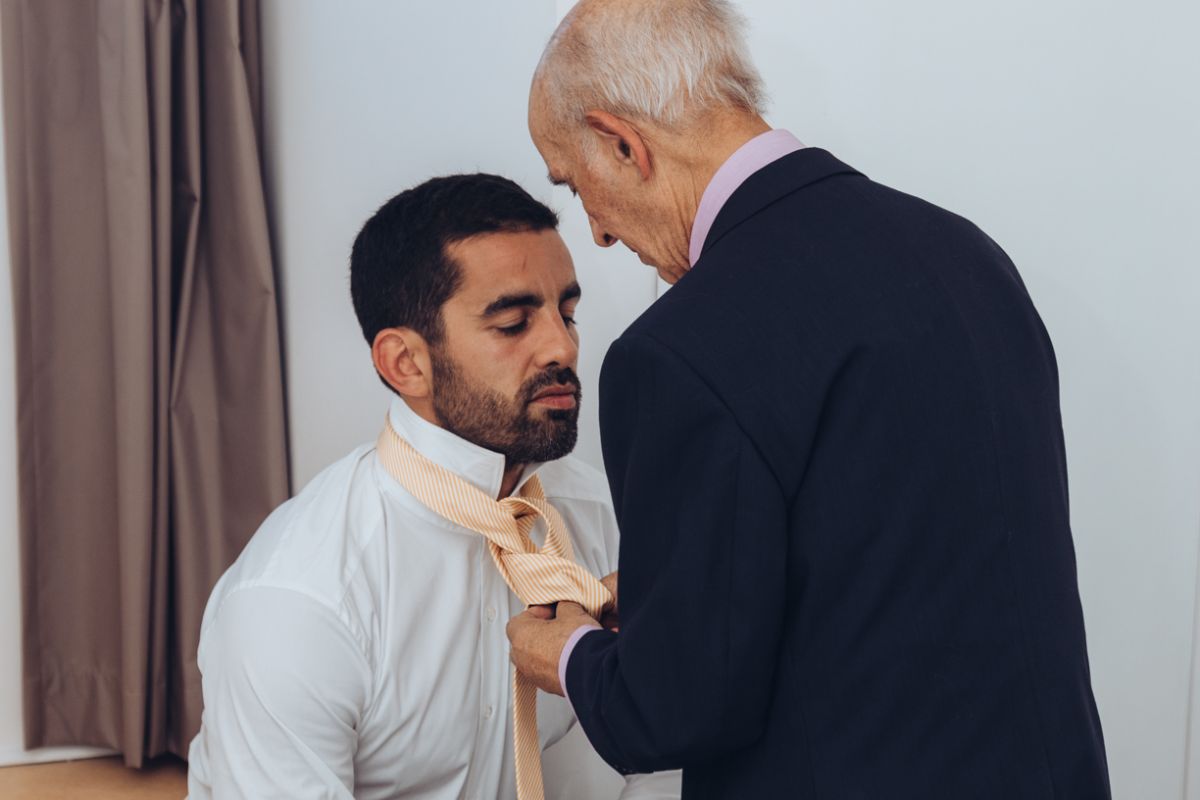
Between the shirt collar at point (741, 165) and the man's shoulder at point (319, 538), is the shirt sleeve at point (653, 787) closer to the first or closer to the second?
the man's shoulder at point (319, 538)

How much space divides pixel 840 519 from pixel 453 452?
0.64m

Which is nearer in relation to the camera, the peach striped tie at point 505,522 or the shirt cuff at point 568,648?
the shirt cuff at point 568,648

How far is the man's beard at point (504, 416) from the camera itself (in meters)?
1.47

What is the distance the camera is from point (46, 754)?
7.66ft

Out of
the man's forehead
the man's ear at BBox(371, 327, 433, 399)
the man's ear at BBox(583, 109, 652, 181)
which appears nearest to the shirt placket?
the man's ear at BBox(371, 327, 433, 399)

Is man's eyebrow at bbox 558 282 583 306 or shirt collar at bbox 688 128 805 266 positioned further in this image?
man's eyebrow at bbox 558 282 583 306

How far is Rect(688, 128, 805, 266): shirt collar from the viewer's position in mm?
1048

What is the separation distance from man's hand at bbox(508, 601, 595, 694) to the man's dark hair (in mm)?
430

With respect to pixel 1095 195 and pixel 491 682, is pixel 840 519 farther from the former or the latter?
pixel 1095 195

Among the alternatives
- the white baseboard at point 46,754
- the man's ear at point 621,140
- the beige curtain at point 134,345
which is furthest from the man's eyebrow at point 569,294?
the white baseboard at point 46,754

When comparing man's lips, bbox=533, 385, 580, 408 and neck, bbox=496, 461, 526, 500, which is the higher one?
man's lips, bbox=533, 385, 580, 408

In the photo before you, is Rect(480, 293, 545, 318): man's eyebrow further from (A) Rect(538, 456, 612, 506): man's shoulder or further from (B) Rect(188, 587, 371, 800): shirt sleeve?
(B) Rect(188, 587, 371, 800): shirt sleeve

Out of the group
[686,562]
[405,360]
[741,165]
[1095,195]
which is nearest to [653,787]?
[405,360]

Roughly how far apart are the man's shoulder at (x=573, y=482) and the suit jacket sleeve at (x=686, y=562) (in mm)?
706
